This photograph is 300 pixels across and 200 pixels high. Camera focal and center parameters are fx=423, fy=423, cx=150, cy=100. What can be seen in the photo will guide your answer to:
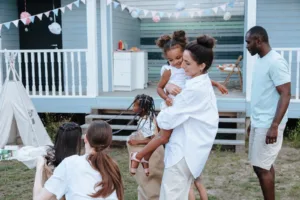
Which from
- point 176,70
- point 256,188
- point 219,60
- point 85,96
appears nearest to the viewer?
point 176,70

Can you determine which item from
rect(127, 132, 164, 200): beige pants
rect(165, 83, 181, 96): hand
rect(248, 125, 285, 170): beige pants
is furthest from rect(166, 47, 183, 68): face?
rect(248, 125, 285, 170): beige pants

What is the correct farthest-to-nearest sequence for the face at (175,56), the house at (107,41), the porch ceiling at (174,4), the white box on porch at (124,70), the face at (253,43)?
the porch ceiling at (174,4)
the white box on porch at (124,70)
the house at (107,41)
the face at (253,43)
the face at (175,56)

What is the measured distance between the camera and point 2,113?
6672 millimetres

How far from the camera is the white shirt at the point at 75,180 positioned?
2266mm

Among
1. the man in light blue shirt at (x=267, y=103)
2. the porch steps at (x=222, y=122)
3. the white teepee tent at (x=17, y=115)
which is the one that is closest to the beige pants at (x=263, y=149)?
the man in light blue shirt at (x=267, y=103)

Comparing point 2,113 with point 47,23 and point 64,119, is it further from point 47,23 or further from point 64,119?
point 47,23

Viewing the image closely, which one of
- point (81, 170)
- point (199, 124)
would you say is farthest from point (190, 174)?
point (81, 170)

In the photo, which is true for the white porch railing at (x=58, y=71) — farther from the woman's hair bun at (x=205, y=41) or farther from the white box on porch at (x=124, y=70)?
the woman's hair bun at (x=205, y=41)

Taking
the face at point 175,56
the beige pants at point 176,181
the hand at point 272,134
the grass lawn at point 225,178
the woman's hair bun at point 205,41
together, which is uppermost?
the woman's hair bun at point 205,41

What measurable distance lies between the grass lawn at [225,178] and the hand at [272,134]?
1.32m

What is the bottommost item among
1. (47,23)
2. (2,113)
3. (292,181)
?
(292,181)

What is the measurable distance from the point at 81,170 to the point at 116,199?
26cm

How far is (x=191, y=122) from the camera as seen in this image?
2508 mm

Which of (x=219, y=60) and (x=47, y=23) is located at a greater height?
(x=47, y=23)
